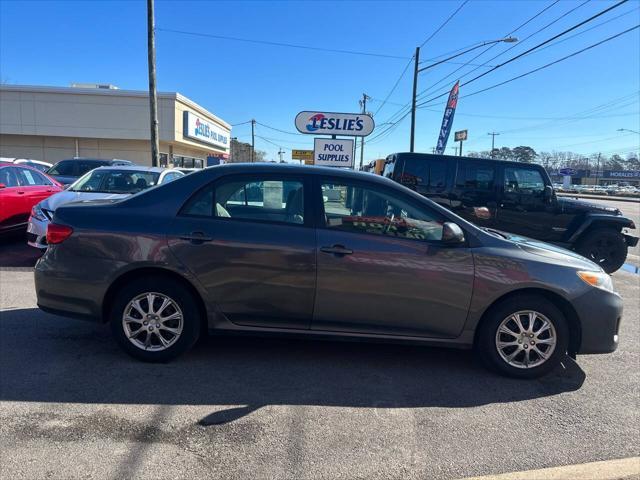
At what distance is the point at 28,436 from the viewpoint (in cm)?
278

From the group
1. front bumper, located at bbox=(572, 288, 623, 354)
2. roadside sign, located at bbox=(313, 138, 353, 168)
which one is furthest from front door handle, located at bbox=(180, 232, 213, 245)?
roadside sign, located at bbox=(313, 138, 353, 168)

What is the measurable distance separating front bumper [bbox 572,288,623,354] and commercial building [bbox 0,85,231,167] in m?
28.1

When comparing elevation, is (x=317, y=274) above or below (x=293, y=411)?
above

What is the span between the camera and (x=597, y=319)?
146 inches

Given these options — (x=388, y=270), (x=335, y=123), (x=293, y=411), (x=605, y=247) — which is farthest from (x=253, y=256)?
(x=335, y=123)

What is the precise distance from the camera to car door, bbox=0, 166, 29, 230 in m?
8.03

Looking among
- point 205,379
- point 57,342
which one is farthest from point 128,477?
point 57,342

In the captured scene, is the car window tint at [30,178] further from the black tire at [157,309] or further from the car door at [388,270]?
the car door at [388,270]

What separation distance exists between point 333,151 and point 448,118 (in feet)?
32.1

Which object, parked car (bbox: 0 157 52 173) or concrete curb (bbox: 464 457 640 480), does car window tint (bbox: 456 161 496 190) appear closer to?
concrete curb (bbox: 464 457 640 480)

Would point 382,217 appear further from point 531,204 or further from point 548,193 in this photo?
point 548,193

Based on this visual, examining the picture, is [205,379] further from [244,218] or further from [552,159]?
[552,159]

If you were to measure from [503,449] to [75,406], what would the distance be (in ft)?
9.32

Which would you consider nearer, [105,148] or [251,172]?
[251,172]
